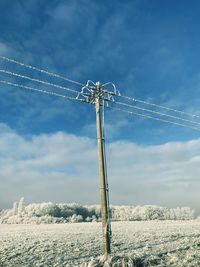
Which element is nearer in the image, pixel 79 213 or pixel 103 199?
pixel 103 199

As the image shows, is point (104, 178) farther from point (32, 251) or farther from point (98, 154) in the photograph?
point (32, 251)

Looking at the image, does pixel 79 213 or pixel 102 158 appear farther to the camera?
pixel 79 213

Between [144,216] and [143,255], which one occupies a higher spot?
[144,216]

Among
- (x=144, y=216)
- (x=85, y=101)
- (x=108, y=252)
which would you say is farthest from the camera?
(x=144, y=216)

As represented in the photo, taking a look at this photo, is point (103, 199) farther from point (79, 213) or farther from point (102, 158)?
point (79, 213)

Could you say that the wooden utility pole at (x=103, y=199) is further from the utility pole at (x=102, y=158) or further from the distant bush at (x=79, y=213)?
the distant bush at (x=79, y=213)

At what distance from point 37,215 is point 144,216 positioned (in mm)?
39462

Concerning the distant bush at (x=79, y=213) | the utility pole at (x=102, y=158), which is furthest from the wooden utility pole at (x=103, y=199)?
the distant bush at (x=79, y=213)

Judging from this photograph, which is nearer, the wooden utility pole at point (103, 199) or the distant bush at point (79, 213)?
the wooden utility pole at point (103, 199)

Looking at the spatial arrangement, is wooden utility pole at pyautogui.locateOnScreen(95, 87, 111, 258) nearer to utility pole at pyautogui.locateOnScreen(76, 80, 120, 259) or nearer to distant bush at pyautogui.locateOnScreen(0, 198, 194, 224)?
utility pole at pyautogui.locateOnScreen(76, 80, 120, 259)

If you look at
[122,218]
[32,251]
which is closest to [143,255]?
[32,251]

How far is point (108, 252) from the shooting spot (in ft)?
51.9

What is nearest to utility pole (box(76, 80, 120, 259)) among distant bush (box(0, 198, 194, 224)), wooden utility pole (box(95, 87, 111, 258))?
wooden utility pole (box(95, 87, 111, 258))

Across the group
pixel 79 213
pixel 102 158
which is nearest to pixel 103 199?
pixel 102 158
